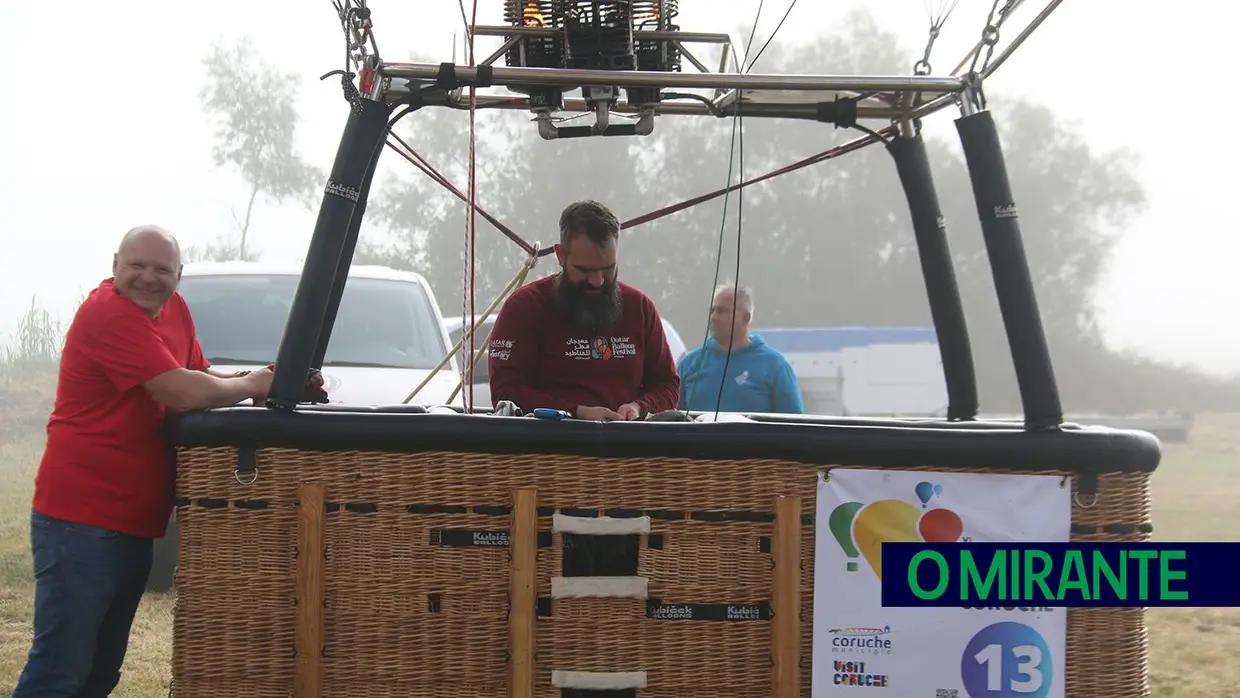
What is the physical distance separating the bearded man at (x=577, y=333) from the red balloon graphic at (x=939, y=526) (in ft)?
2.68

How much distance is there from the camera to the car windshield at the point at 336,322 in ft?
20.5

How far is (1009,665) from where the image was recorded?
287 cm

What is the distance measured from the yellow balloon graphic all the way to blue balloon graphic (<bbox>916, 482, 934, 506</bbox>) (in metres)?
0.03

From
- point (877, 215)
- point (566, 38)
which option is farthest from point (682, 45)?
point (877, 215)

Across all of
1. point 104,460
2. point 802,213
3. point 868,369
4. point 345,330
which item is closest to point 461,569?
point 104,460

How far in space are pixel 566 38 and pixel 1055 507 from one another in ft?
4.97

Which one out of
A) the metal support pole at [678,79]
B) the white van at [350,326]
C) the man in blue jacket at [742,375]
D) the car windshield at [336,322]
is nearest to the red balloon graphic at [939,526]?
the metal support pole at [678,79]

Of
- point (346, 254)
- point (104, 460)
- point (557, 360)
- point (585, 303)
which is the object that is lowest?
point (104, 460)

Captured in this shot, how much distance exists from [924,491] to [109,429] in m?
1.82

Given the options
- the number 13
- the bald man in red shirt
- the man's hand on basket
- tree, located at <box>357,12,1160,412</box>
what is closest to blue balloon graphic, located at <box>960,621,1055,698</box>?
the number 13

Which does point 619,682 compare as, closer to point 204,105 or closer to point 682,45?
point 682,45

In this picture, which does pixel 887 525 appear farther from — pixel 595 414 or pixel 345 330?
pixel 345 330

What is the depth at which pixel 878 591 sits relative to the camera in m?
2.86

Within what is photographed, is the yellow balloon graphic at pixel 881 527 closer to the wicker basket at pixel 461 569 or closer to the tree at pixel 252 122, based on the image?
the wicker basket at pixel 461 569
